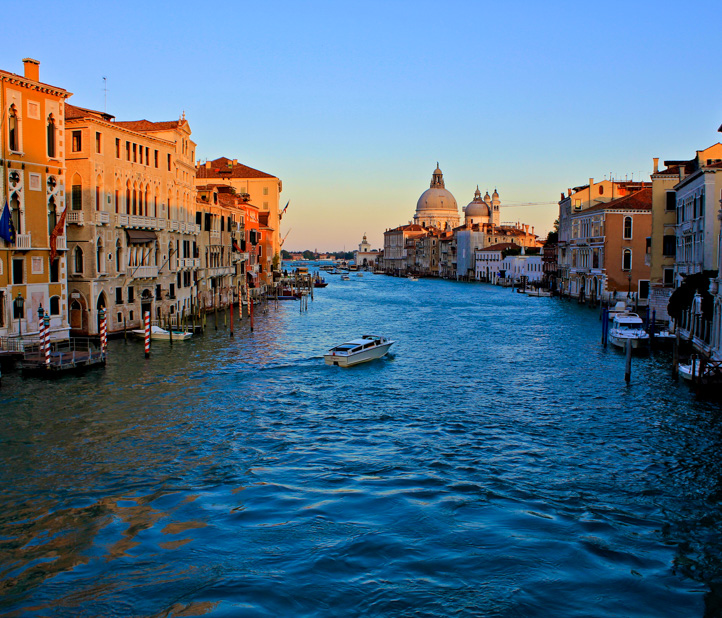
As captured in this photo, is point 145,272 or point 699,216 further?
point 145,272

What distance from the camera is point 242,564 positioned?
24.2ft

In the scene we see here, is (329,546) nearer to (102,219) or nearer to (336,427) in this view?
(336,427)

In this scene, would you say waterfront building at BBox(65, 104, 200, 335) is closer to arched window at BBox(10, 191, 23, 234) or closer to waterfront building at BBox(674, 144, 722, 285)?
arched window at BBox(10, 191, 23, 234)

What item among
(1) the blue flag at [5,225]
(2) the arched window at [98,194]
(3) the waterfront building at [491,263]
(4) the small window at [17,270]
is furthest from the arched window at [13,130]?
(3) the waterfront building at [491,263]

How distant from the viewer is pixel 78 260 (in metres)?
21.6

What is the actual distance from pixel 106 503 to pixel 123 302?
1589 centimetres

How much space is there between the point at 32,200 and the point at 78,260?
3406 mm

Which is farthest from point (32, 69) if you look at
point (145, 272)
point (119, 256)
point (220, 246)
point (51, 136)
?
point (220, 246)

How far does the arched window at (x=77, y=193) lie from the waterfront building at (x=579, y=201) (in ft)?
113

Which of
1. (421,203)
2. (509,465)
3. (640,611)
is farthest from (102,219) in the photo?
(421,203)

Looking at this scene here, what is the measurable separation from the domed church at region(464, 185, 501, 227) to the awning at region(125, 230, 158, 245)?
9630 centimetres

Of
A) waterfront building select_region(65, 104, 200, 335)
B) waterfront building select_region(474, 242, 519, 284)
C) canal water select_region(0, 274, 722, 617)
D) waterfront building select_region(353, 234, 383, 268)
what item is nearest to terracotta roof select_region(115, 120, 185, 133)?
waterfront building select_region(65, 104, 200, 335)

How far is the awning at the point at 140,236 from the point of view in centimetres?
2402

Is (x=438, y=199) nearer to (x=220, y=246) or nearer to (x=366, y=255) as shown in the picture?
(x=366, y=255)
